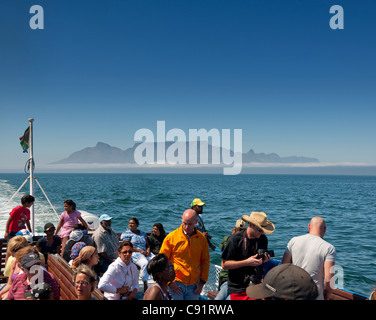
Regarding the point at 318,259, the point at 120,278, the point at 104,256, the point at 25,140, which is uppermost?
the point at 25,140

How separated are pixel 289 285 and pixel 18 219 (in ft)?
24.6

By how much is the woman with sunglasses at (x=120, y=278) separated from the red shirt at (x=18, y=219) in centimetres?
428

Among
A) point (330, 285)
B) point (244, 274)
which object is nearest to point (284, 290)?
point (244, 274)

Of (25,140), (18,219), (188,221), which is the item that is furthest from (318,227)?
(25,140)

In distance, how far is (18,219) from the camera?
772cm

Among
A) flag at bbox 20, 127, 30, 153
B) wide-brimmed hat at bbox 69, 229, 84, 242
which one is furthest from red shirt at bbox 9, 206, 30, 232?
flag at bbox 20, 127, 30, 153

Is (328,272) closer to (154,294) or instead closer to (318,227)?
(318,227)

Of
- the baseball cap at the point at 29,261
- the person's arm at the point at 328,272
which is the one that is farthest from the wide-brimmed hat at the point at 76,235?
the person's arm at the point at 328,272

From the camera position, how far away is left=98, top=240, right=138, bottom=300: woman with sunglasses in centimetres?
463

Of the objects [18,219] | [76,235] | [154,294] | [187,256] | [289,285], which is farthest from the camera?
[18,219]

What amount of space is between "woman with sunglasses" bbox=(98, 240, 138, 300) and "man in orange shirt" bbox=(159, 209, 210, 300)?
2.15ft

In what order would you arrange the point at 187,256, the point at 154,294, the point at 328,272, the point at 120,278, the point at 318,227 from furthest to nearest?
the point at 120,278, the point at 187,256, the point at 318,227, the point at 328,272, the point at 154,294

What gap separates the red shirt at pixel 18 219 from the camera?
25.1ft
